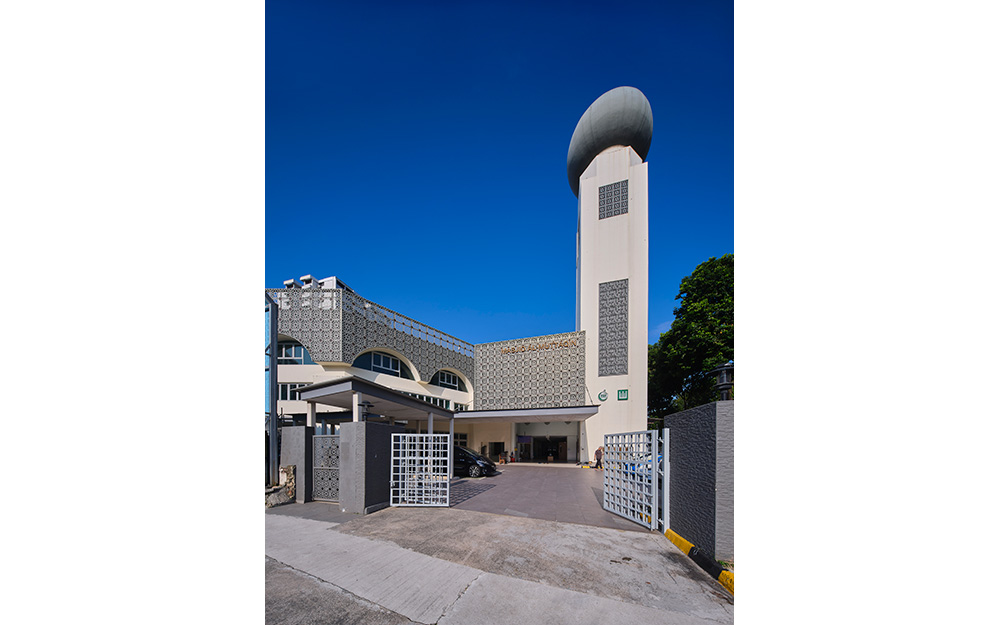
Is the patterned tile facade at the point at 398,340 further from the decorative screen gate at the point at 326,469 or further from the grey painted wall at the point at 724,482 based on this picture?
the grey painted wall at the point at 724,482

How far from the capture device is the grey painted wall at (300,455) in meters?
9.41

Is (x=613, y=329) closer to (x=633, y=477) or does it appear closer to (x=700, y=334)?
(x=700, y=334)

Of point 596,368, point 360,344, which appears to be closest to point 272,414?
point 360,344

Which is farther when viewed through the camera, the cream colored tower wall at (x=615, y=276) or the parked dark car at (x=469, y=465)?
the cream colored tower wall at (x=615, y=276)

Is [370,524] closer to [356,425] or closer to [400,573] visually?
[356,425]

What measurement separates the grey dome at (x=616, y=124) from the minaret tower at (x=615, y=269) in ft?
0.22

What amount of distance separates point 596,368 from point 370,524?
18073 mm

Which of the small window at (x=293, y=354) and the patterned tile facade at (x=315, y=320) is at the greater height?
the patterned tile facade at (x=315, y=320)

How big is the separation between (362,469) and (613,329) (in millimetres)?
18011

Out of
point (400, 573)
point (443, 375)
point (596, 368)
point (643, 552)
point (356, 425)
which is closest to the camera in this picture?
point (400, 573)

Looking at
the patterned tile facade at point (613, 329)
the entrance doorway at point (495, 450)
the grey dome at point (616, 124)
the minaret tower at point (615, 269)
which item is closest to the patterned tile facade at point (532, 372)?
the minaret tower at point (615, 269)

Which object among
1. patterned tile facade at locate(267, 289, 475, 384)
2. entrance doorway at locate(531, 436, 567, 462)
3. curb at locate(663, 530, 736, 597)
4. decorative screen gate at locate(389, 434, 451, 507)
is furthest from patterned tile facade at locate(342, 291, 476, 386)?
curb at locate(663, 530, 736, 597)

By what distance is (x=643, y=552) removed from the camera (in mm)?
5762

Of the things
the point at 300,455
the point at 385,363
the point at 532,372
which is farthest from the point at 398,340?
the point at 300,455
